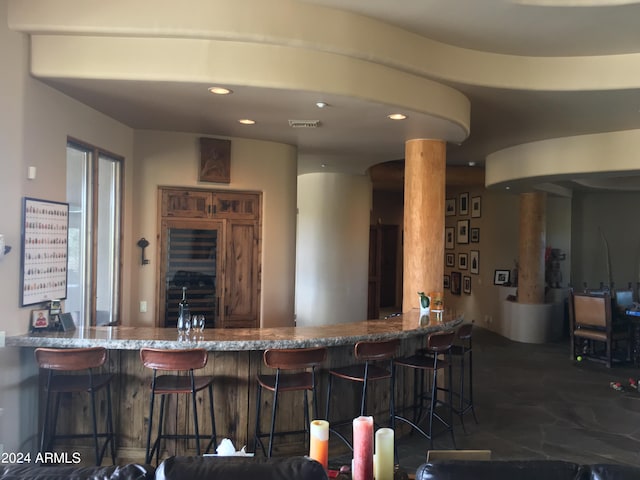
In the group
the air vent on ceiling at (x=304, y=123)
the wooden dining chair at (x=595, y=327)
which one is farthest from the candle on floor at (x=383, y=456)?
the wooden dining chair at (x=595, y=327)

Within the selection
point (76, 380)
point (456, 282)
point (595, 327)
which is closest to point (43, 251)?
point (76, 380)

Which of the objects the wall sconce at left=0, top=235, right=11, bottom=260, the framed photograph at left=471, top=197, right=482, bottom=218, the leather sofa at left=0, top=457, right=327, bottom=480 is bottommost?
Answer: the leather sofa at left=0, top=457, right=327, bottom=480

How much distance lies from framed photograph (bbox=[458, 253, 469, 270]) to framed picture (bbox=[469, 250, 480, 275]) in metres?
0.13

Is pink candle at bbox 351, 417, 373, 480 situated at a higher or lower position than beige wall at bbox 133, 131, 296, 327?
lower

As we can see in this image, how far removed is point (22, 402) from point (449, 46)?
439cm

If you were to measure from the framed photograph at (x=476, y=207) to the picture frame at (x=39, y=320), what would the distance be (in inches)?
334

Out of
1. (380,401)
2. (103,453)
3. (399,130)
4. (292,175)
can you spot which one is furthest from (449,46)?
(103,453)

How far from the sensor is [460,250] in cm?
1063

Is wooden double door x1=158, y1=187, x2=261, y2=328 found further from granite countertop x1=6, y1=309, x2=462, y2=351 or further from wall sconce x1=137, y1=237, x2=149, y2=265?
granite countertop x1=6, y1=309, x2=462, y2=351

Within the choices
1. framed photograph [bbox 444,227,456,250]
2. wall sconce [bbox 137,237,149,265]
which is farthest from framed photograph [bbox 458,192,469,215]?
wall sconce [bbox 137,237,149,265]

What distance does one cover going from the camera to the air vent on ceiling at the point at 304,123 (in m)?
4.38

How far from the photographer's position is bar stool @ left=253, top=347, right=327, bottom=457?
10.6 ft

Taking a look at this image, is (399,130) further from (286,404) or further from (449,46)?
(286,404)

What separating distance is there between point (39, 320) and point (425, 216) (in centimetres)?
360
